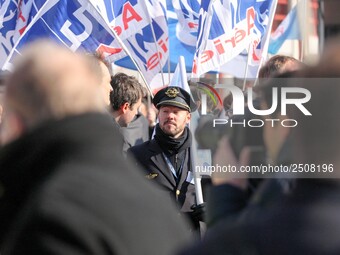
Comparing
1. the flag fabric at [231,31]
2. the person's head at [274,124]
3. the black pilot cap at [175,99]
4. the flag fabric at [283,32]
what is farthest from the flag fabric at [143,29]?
the person's head at [274,124]

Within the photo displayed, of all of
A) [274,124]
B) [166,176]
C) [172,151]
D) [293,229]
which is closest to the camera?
[293,229]

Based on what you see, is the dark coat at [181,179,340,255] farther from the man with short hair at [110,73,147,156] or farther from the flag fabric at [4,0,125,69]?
the flag fabric at [4,0,125,69]

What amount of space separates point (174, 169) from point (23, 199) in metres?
3.42

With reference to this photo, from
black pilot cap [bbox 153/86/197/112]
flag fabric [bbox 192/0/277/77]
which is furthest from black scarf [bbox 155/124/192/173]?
flag fabric [bbox 192/0/277/77]

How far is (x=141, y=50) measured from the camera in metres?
8.80

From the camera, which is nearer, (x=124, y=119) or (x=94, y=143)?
(x=94, y=143)

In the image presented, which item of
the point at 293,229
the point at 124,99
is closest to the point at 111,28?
the point at 124,99

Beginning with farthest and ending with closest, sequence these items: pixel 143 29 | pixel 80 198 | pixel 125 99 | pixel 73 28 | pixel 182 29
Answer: pixel 182 29 → pixel 143 29 → pixel 73 28 → pixel 125 99 → pixel 80 198

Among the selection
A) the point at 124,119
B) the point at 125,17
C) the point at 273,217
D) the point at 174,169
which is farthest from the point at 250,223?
the point at 125,17

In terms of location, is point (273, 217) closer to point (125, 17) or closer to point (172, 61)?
point (125, 17)

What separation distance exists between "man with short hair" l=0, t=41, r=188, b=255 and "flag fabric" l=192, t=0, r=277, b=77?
18.9 feet

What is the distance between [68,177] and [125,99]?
157 inches

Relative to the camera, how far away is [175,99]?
577 centimetres

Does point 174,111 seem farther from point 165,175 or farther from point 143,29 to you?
point 143,29
